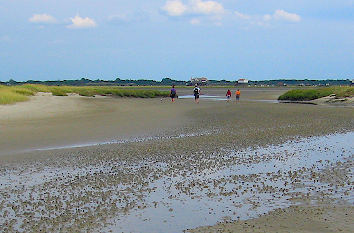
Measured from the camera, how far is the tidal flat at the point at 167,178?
8477 millimetres

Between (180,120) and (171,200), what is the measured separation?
19392 millimetres

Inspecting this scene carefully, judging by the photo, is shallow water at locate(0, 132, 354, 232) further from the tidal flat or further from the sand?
the sand

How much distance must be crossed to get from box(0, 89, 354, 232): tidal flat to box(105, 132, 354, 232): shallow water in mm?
20

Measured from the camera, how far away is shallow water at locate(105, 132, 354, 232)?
830cm

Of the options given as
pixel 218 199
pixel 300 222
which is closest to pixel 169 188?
pixel 218 199

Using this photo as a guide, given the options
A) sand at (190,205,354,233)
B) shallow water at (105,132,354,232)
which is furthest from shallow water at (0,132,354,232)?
sand at (190,205,354,233)

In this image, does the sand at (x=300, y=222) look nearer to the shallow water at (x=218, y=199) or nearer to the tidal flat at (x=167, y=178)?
the tidal flat at (x=167, y=178)

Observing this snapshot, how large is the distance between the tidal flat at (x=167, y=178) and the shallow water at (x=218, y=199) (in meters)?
0.02

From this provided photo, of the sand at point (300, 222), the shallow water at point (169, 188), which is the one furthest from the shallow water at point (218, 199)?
the sand at point (300, 222)

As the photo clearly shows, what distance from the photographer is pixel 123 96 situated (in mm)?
73125

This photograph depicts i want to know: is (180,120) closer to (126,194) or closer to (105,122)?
(105,122)

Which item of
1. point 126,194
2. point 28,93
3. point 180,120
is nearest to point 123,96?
point 28,93

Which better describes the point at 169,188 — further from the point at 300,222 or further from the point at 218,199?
the point at 300,222

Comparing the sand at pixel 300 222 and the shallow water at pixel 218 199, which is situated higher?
the sand at pixel 300 222
